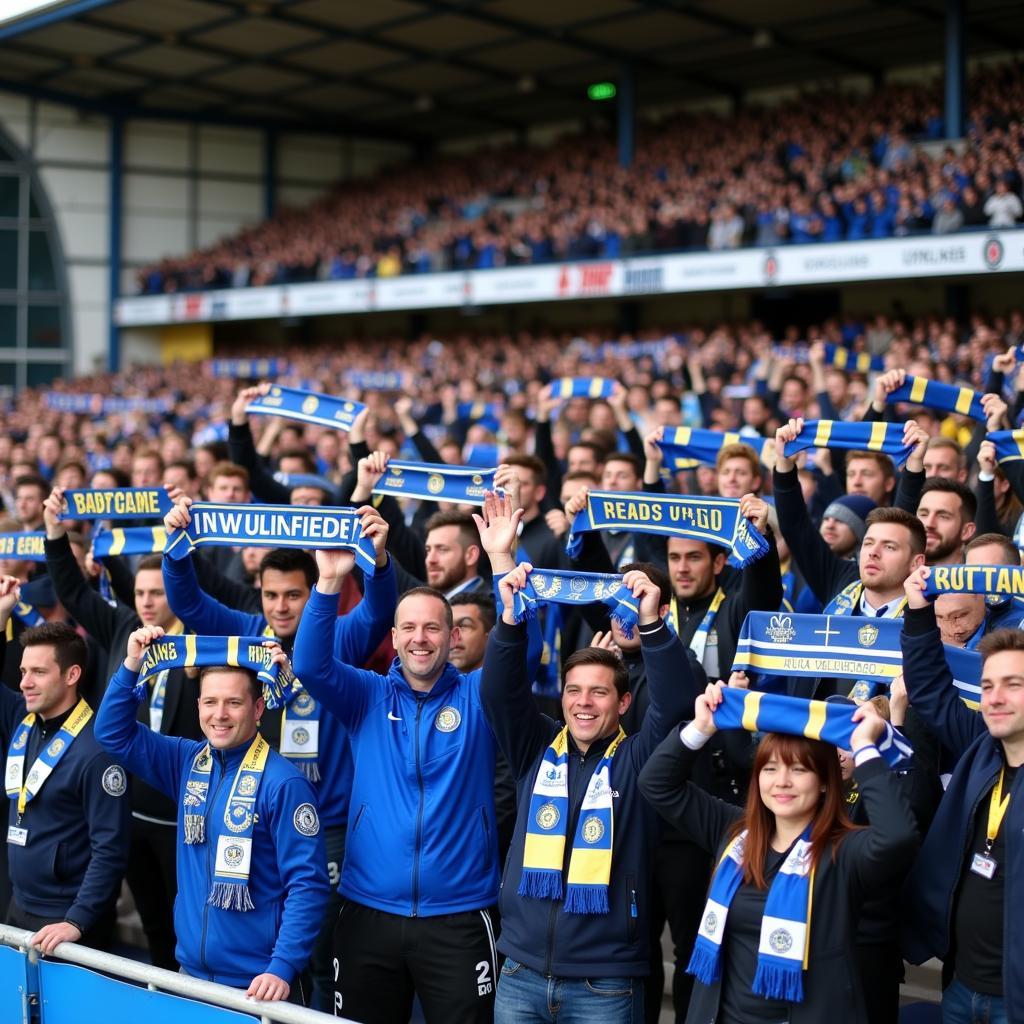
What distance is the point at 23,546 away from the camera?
698 cm

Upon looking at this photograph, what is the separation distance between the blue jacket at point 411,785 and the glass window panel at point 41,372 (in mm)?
31002

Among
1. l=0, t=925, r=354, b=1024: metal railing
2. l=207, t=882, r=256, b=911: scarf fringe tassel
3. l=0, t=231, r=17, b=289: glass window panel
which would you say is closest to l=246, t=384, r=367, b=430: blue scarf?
l=207, t=882, r=256, b=911: scarf fringe tassel

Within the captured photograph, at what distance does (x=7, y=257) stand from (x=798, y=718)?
33219 millimetres

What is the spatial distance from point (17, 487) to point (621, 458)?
160 inches

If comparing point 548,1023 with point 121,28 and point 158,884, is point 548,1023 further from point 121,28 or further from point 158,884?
point 121,28

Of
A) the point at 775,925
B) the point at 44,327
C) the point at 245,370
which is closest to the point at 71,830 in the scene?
the point at 775,925

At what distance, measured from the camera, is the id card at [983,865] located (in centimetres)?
377

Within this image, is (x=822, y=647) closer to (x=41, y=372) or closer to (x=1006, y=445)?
(x=1006, y=445)

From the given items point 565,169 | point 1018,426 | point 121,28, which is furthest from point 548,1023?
point 121,28

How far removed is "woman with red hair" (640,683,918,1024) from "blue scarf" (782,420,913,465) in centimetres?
283

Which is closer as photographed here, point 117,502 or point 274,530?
point 274,530

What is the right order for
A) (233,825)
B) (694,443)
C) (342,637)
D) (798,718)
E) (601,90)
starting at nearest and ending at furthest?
(798,718), (233,825), (342,637), (694,443), (601,90)

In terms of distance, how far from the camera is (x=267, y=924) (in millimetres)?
4512

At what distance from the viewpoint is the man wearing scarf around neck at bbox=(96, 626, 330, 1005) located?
4.48m
